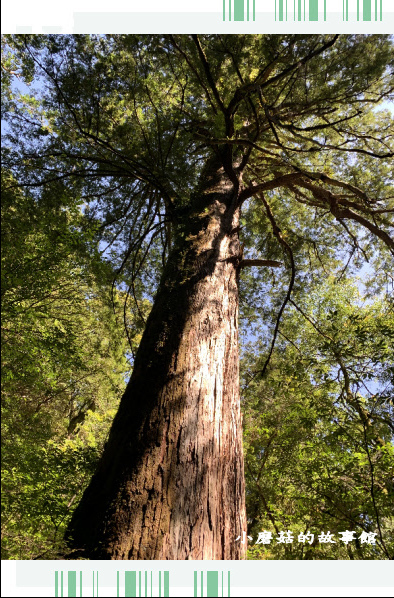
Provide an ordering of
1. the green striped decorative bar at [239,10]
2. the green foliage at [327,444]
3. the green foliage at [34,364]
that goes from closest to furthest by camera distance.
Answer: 1. the green foliage at [34,364]
2. the green striped decorative bar at [239,10]
3. the green foliage at [327,444]

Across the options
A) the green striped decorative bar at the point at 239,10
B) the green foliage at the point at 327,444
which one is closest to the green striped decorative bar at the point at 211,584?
the green foliage at the point at 327,444

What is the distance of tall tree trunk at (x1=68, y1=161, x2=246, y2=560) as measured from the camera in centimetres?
124

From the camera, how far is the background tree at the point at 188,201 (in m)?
1.36

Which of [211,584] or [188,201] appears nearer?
[211,584]

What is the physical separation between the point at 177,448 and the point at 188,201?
2298 millimetres

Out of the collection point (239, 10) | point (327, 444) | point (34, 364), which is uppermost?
point (239, 10)

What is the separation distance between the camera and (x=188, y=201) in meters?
3.19

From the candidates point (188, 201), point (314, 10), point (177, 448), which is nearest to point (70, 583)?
point (177, 448)

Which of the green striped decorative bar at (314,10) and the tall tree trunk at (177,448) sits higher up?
the green striped decorative bar at (314,10)

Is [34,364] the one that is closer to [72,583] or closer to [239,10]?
[72,583]

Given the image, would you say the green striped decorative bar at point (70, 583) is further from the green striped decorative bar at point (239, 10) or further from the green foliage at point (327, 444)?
the green striped decorative bar at point (239, 10)

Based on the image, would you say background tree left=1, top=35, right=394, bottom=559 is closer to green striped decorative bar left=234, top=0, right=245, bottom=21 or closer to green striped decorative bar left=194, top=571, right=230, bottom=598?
green striped decorative bar left=194, top=571, right=230, bottom=598

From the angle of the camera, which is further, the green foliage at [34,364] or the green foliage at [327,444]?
the green foliage at [327,444]

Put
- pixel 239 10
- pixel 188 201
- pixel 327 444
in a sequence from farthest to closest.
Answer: pixel 327 444 → pixel 188 201 → pixel 239 10
